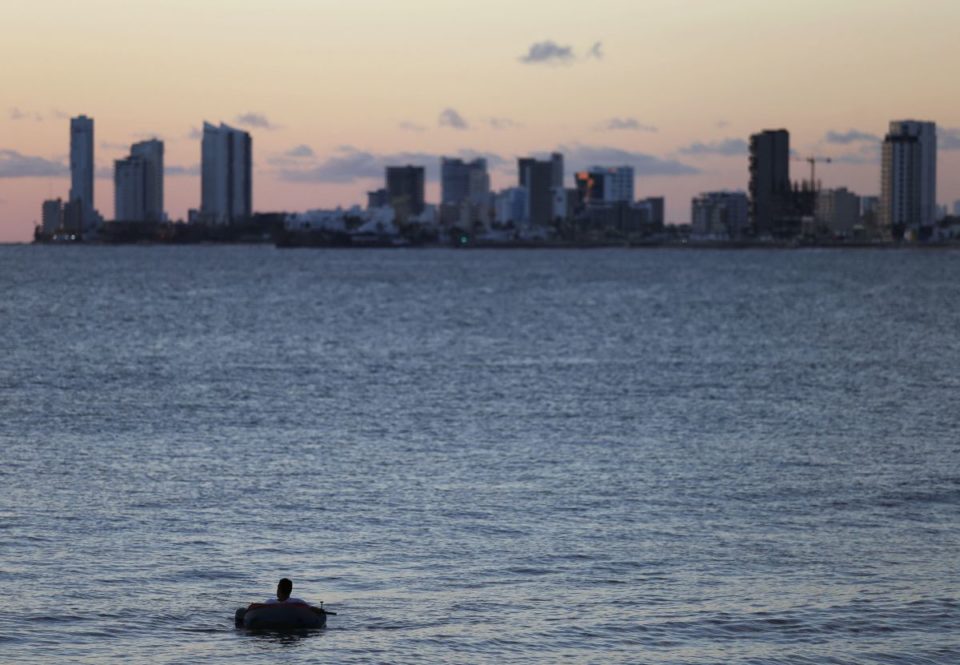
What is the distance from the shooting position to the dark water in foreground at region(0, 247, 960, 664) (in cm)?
2873

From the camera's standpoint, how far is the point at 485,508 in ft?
130

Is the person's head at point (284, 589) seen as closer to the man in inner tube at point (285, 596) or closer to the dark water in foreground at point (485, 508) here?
the man in inner tube at point (285, 596)

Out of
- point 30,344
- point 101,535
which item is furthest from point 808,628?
point 30,344

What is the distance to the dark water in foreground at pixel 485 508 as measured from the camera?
94.3 feet

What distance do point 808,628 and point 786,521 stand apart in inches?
391

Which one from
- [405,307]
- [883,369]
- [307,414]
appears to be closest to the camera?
Answer: [307,414]

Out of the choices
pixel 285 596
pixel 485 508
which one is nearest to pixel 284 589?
pixel 285 596

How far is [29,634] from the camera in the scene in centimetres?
2828

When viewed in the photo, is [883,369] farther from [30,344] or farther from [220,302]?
[220,302]

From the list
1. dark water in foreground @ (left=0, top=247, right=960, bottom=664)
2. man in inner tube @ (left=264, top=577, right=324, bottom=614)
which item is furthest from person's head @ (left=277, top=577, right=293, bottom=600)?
dark water in foreground @ (left=0, top=247, right=960, bottom=664)

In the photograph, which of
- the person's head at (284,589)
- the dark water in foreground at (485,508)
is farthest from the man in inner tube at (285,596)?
the dark water in foreground at (485,508)

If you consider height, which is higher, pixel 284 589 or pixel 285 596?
pixel 284 589

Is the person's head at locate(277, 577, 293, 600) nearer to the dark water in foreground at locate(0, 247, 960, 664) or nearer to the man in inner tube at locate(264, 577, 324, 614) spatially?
the man in inner tube at locate(264, 577, 324, 614)

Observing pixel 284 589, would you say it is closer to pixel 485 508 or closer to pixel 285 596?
pixel 285 596
